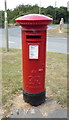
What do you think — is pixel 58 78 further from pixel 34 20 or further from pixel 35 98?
pixel 34 20

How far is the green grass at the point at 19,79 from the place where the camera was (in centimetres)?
351

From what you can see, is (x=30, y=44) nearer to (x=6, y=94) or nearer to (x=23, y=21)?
(x=23, y=21)

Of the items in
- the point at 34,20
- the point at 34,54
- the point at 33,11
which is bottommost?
the point at 34,54

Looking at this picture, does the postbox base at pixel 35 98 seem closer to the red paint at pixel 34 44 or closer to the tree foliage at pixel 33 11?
the red paint at pixel 34 44

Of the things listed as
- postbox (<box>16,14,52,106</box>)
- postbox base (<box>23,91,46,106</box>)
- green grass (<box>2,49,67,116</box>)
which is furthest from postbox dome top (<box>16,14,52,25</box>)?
green grass (<box>2,49,67,116</box>)

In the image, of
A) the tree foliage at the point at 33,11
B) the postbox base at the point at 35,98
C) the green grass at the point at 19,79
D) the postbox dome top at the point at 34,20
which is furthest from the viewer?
the tree foliage at the point at 33,11

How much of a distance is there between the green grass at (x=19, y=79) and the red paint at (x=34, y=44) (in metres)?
0.54

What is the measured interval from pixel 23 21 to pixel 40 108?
5.24ft

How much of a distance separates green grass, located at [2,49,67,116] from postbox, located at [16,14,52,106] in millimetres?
450

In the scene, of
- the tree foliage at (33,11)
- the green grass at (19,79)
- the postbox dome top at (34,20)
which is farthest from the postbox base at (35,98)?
the tree foliage at (33,11)

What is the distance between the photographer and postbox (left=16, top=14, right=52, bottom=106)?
2.79 metres

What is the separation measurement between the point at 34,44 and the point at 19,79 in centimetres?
186

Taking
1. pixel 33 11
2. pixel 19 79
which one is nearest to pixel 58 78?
pixel 19 79

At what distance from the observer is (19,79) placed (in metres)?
4.49
